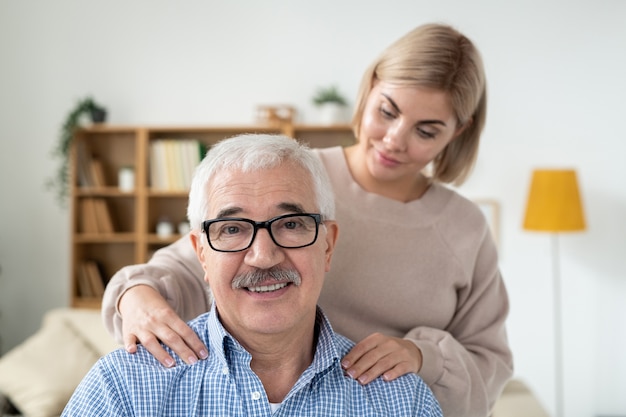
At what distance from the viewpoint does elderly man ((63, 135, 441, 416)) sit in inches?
58.5

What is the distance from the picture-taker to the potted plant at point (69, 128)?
5301 millimetres

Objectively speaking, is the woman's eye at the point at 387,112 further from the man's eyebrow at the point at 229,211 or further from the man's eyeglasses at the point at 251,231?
the man's eyebrow at the point at 229,211

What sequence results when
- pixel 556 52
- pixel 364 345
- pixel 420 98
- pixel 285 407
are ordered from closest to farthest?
pixel 285 407 → pixel 364 345 → pixel 420 98 → pixel 556 52

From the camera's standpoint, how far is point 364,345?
165 centimetres

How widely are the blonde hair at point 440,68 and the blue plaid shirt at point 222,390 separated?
0.68 m

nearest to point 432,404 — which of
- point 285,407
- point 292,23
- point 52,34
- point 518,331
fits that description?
point 285,407

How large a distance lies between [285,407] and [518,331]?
13.3ft

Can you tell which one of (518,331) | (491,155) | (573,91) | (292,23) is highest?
(292,23)

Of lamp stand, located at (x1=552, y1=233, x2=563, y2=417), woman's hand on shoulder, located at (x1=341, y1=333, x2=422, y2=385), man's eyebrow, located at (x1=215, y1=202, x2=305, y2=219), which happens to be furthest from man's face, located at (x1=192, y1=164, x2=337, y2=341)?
lamp stand, located at (x1=552, y1=233, x2=563, y2=417)

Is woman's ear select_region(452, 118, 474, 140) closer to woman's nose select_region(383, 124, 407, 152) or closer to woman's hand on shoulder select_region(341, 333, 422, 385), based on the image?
woman's nose select_region(383, 124, 407, 152)

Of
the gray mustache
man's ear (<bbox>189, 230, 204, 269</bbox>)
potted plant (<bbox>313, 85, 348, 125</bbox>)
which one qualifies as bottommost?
potted plant (<bbox>313, 85, 348, 125</bbox>)

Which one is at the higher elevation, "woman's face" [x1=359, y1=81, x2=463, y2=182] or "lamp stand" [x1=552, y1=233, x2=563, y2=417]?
"woman's face" [x1=359, y1=81, x2=463, y2=182]

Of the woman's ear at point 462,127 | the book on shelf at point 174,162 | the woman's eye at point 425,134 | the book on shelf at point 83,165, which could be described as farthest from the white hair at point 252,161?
the book on shelf at point 83,165

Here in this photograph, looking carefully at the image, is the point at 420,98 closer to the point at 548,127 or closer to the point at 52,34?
the point at 548,127
